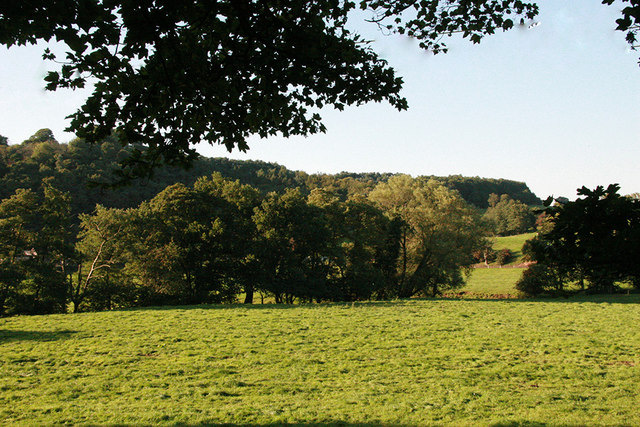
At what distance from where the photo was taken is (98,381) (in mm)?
10914

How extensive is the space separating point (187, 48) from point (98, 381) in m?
9.93

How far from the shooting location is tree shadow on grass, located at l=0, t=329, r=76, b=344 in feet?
58.1

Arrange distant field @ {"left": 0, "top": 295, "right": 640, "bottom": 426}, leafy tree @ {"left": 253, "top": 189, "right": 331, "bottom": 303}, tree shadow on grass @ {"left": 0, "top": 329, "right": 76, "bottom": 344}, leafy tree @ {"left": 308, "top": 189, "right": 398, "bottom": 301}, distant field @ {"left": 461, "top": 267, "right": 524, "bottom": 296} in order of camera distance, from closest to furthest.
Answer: distant field @ {"left": 0, "top": 295, "right": 640, "bottom": 426} < tree shadow on grass @ {"left": 0, "top": 329, "right": 76, "bottom": 344} < leafy tree @ {"left": 253, "top": 189, "right": 331, "bottom": 303} < leafy tree @ {"left": 308, "top": 189, "right": 398, "bottom": 301} < distant field @ {"left": 461, "top": 267, "right": 524, "bottom": 296}

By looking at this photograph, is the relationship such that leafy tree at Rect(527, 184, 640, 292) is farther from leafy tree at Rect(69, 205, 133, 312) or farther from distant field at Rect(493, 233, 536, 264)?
distant field at Rect(493, 233, 536, 264)

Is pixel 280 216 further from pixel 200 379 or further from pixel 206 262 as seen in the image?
pixel 200 379

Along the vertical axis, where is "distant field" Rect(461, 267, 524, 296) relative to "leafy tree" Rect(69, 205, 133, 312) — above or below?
below

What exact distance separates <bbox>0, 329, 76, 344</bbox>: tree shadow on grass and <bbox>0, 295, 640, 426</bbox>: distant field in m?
0.09

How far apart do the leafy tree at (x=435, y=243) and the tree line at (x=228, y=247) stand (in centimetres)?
11

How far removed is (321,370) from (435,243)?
2988 cm

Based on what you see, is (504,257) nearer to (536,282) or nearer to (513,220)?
(513,220)

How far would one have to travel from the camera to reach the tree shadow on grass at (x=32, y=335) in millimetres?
17703

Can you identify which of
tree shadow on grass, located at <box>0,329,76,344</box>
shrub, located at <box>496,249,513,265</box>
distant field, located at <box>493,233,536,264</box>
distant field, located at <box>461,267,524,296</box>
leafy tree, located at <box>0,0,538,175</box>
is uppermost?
leafy tree, located at <box>0,0,538,175</box>

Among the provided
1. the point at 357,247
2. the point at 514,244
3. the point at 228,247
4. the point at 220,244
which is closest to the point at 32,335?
the point at 220,244

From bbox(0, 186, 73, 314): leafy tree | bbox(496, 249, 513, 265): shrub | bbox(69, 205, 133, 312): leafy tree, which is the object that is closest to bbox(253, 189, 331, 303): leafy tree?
bbox(69, 205, 133, 312): leafy tree
